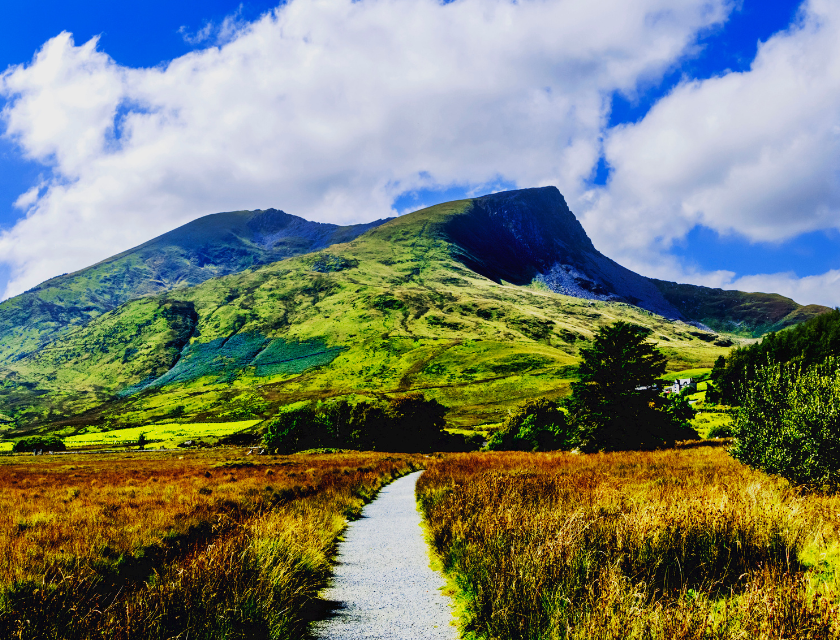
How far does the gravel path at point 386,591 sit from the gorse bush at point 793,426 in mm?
10388

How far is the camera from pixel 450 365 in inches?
7441

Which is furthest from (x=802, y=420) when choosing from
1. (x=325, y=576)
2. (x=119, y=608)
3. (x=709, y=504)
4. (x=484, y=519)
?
(x=119, y=608)

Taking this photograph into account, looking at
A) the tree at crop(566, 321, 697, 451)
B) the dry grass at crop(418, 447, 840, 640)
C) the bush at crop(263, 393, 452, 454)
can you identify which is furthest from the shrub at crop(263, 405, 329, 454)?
the dry grass at crop(418, 447, 840, 640)

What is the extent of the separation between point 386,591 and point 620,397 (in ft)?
91.4

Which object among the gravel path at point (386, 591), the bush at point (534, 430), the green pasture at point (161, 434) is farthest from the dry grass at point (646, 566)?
the green pasture at point (161, 434)

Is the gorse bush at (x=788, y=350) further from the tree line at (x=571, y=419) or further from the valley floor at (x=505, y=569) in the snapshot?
the valley floor at (x=505, y=569)

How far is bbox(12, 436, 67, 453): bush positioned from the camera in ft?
314

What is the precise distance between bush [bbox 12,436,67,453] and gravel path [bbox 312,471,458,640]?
111 meters

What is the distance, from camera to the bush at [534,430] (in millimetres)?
59531

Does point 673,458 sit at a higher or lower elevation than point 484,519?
lower

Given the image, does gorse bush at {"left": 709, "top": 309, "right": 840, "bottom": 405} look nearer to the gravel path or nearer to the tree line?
the tree line

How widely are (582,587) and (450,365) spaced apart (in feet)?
605

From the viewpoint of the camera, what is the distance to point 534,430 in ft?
204

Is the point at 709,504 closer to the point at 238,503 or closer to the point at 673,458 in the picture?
the point at 238,503
